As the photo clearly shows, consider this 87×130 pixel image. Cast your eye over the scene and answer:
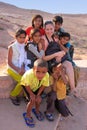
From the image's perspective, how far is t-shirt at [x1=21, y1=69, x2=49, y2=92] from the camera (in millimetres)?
4797

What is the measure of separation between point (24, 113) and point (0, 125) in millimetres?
394

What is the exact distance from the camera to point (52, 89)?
5184mm

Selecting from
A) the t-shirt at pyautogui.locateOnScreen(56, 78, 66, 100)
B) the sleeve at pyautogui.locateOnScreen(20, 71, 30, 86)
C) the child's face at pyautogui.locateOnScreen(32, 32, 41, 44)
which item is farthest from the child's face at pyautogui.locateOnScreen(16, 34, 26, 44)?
the t-shirt at pyautogui.locateOnScreen(56, 78, 66, 100)

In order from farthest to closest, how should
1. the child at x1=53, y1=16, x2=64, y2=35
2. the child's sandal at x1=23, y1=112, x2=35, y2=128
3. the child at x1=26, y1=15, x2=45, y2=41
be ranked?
the child at x1=53, y1=16, x2=64, y2=35 → the child at x1=26, y1=15, x2=45, y2=41 → the child's sandal at x1=23, y1=112, x2=35, y2=128

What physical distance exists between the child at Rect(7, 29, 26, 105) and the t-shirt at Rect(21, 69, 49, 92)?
1.07ft

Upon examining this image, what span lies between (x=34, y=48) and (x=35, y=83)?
2.06 feet

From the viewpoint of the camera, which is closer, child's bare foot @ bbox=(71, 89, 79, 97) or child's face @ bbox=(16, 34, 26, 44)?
child's face @ bbox=(16, 34, 26, 44)

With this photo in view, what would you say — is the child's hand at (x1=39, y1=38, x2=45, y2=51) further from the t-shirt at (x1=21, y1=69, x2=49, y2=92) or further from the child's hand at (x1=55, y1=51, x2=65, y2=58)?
the t-shirt at (x1=21, y1=69, x2=49, y2=92)

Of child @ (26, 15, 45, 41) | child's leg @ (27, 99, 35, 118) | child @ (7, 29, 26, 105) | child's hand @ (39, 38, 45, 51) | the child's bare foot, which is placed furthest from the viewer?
the child's bare foot

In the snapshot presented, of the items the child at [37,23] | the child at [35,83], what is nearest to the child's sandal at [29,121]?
the child at [35,83]

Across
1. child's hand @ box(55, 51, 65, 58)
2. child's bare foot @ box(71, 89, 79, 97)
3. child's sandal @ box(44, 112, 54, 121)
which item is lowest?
child's bare foot @ box(71, 89, 79, 97)

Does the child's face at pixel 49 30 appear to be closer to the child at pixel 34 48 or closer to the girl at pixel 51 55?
the girl at pixel 51 55

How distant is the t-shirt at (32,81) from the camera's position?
4.80m

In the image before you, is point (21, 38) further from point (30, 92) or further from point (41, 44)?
point (30, 92)
